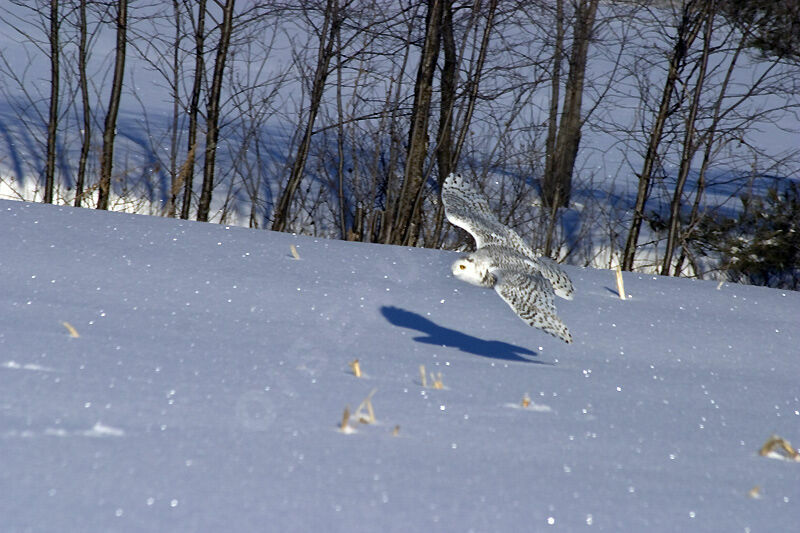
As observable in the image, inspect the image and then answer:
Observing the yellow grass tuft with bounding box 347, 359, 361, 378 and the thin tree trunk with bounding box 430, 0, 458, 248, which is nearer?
the yellow grass tuft with bounding box 347, 359, 361, 378

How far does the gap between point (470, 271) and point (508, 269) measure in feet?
0.42

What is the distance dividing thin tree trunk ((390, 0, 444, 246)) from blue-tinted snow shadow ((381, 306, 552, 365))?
13.1 feet

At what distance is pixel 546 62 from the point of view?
598cm

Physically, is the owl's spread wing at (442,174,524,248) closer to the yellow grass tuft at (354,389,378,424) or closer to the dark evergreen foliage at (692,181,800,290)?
the yellow grass tuft at (354,389,378,424)

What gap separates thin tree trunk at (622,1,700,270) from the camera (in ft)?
20.8

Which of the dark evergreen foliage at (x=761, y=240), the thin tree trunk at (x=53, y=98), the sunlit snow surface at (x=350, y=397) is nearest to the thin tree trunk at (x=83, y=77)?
the thin tree trunk at (x=53, y=98)

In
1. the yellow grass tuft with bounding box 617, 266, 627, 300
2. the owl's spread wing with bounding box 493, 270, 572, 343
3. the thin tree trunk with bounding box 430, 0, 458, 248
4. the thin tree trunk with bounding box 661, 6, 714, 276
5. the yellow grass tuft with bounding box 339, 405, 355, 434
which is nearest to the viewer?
the yellow grass tuft with bounding box 339, 405, 355, 434

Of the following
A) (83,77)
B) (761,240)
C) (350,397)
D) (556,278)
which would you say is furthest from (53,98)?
(761,240)

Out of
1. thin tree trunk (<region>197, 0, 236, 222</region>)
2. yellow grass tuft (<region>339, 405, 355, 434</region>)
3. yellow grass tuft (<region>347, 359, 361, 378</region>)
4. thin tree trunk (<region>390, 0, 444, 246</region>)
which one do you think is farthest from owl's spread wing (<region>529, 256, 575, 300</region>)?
thin tree trunk (<region>197, 0, 236, 222</region>)

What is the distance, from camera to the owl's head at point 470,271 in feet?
6.64

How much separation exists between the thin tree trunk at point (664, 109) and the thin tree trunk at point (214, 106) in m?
3.75

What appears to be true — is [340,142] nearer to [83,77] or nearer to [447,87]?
[447,87]

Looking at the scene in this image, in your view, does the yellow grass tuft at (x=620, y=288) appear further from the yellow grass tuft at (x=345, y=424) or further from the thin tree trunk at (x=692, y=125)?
the thin tree trunk at (x=692, y=125)

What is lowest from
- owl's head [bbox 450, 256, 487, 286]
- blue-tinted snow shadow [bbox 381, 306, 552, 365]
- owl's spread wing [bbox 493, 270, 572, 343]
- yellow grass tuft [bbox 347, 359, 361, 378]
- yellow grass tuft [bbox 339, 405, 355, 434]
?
yellow grass tuft [bbox 339, 405, 355, 434]
